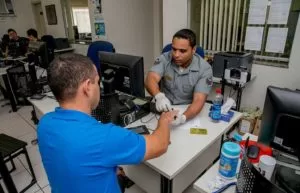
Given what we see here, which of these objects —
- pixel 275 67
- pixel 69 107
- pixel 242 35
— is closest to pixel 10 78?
pixel 69 107

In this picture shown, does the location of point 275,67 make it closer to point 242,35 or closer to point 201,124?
point 242,35

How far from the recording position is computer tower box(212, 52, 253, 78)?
2.51 m

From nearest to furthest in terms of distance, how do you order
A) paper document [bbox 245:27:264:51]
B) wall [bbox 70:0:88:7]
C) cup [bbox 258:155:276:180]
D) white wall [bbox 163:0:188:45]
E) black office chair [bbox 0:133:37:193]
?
cup [bbox 258:155:276:180], black office chair [bbox 0:133:37:193], paper document [bbox 245:27:264:51], white wall [bbox 163:0:188:45], wall [bbox 70:0:88:7]

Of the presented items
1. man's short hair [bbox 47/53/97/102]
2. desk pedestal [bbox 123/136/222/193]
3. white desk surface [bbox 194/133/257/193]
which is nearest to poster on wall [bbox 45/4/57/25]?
desk pedestal [bbox 123/136/222/193]

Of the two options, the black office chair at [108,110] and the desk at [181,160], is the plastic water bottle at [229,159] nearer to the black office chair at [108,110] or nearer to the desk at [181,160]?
the desk at [181,160]

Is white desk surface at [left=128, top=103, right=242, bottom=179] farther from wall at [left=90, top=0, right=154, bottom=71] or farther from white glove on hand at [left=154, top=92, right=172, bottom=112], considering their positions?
wall at [left=90, top=0, right=154, bottom=71]

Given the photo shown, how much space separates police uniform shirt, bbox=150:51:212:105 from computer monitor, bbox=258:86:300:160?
72cm

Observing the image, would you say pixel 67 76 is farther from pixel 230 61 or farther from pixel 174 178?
pixel 230 61

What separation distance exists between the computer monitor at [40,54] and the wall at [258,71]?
1.90 meters

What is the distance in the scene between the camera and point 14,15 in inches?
248

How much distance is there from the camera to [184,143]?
127 cm

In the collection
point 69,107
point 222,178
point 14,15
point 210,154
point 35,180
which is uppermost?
point 14,15

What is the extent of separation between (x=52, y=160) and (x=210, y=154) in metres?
1.15

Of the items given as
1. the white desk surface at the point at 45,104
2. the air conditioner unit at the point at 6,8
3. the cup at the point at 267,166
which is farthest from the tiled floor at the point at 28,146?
the air conditioner unit at the point at 6,8
